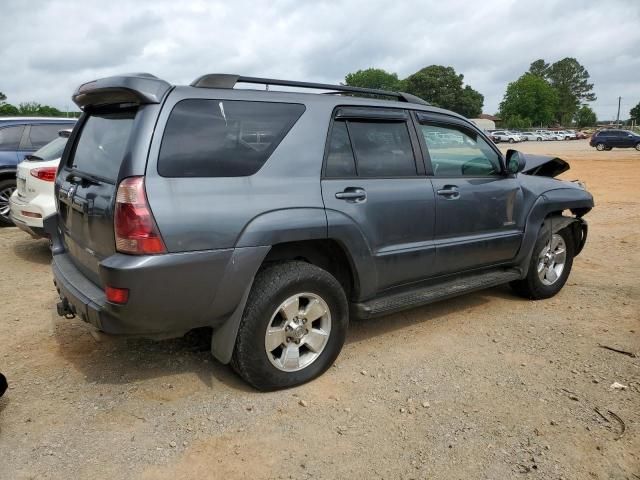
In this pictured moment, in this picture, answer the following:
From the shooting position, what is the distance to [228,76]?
3.08m

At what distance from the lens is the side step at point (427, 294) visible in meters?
3.53

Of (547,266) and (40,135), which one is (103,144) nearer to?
(547,266)

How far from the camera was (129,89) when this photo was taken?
278 centimetres

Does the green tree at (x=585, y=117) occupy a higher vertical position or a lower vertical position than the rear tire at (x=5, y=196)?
higher

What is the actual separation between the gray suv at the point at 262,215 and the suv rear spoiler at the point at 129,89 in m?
0.01

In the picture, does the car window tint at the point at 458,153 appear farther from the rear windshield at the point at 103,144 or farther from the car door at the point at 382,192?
the rear windshield at the point at 103,144

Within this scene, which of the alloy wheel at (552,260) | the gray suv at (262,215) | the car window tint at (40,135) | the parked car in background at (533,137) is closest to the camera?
the gray suv at (262,215)

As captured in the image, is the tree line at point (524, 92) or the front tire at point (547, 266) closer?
the front tire at point (547, 266)

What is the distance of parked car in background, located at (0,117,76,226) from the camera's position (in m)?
7.77

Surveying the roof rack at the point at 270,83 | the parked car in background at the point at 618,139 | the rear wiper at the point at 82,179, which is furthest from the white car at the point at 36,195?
the parked car in background at the point at 618,139

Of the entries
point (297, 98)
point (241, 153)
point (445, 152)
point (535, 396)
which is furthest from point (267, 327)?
point (445, 152)

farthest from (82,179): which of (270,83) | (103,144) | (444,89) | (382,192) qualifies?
(444,89)

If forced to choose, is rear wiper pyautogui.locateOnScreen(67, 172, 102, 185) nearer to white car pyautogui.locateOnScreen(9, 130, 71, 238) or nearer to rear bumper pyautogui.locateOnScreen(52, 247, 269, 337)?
rear bumper pyautogui.locateOnScreen(52, 247, 269, 337)

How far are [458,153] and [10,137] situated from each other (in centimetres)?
698
